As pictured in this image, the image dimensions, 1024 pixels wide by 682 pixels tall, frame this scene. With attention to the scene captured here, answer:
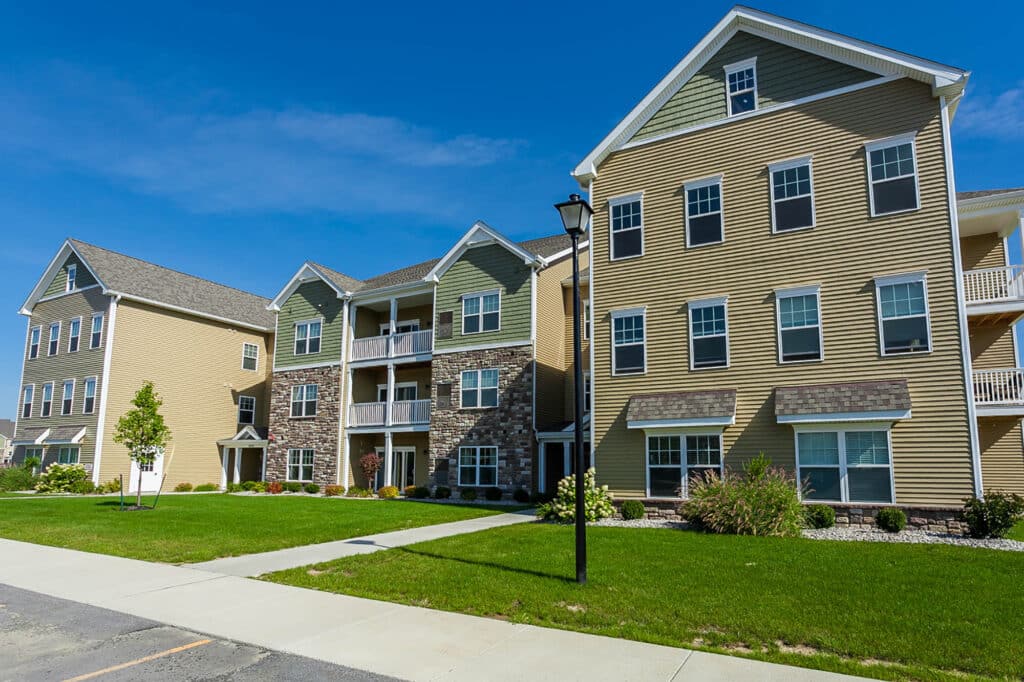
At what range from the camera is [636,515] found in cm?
1642

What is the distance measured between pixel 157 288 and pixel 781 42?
29.2m

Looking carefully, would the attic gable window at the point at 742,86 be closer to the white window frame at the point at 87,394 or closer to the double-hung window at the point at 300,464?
the double-hung window at the point at 300,464

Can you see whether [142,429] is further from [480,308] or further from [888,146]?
[888,146]

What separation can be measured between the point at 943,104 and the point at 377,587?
1557cm

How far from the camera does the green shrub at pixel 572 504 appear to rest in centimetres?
1582

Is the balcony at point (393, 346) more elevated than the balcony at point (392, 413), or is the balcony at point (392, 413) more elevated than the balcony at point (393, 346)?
the balcony at point (393, 346)

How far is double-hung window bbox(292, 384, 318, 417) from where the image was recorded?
3002 centimetres

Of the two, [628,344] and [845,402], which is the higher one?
[628,344]

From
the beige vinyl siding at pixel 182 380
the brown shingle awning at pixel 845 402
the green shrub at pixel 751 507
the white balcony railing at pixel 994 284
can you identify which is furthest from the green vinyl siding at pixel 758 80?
the beige vinyl siding at pixel 182 380

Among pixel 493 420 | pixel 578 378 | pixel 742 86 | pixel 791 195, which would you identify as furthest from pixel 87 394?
pixel 791 195

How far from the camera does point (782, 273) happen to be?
53.4 ft

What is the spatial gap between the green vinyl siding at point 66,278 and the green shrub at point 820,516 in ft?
104

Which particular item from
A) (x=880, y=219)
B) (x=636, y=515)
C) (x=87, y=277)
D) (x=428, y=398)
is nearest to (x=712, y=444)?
(x=636, y=515)

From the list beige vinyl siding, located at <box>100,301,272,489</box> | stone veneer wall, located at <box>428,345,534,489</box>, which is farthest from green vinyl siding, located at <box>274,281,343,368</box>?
stone veneer wall, located at <box>428,345,534,489</box>
